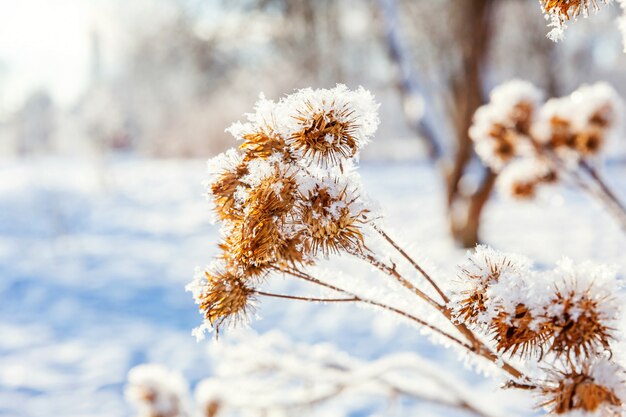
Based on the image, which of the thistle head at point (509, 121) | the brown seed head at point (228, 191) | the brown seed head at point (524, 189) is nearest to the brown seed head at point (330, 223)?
the brown seed head at point (228, 191)

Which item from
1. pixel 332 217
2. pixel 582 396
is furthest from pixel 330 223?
pixel 582 396

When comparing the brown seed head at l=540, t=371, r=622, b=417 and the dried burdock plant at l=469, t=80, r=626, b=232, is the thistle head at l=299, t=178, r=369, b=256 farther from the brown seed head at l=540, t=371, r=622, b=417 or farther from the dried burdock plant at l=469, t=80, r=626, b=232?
the dried burdock plant at l=469, t=80, r=626, b=232

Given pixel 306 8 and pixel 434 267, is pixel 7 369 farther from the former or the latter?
pixel 306 8

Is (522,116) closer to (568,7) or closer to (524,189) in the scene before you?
(524,189)

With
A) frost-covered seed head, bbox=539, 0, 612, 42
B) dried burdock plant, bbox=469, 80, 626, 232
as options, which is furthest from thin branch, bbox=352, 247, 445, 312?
dried burdock plant, bbox=469, 80, 626, 232

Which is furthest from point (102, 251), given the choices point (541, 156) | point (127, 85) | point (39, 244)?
point (127, 85)
